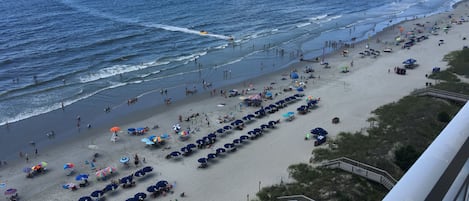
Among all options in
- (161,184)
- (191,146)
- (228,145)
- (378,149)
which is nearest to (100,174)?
(161,184)

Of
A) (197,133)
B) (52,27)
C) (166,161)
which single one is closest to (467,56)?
(197,133)

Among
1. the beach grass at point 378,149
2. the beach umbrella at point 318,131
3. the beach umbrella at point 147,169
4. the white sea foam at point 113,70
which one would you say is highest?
the beach grass at point 378,149

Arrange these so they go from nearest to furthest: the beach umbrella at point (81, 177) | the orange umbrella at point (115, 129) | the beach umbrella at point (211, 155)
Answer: the beach umbrella at point (81, 177)
the beach umbrella at point (211, 155)
the orange umbrella at point (115, 129)

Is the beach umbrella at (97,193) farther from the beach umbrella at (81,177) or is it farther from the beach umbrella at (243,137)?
the beach umbrella at (243,137)

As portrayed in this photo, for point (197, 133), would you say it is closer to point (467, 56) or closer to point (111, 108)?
point (111, 108)

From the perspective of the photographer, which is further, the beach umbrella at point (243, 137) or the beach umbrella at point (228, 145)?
the beach umbrella at point (243, 137)

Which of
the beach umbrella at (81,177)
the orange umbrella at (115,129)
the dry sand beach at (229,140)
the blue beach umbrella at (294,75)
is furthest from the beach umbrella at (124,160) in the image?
the blue beach umbrella at (294,75)

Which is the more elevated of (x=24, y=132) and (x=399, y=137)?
(x=399, y=137)
